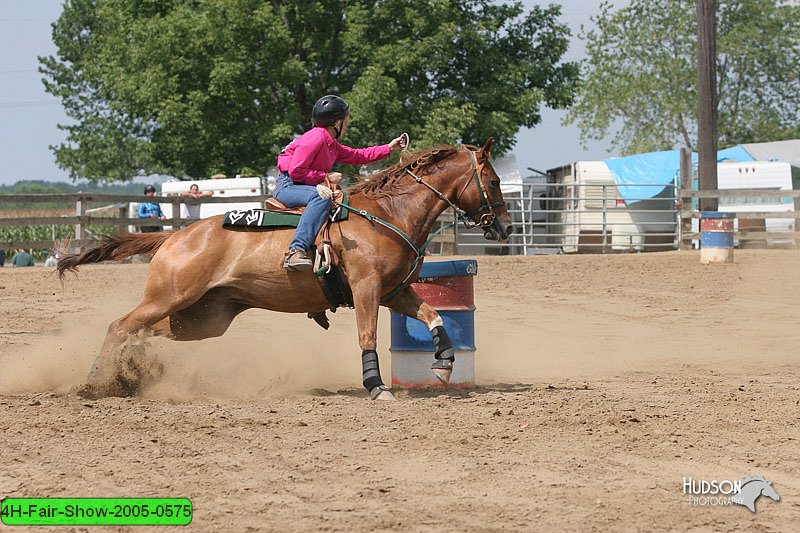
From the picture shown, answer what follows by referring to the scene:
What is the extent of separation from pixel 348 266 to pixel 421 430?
6.06 ft

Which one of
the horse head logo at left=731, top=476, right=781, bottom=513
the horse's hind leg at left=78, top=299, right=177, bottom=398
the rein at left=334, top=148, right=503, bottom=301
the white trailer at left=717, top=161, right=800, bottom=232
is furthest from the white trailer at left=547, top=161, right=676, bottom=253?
the horse head logo at left=731, top=476, right=781, bottom=513

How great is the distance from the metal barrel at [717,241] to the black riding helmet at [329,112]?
12460 mm

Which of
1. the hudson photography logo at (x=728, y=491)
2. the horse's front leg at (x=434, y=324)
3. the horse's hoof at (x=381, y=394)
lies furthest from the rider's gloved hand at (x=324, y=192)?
the hudson photography logo at (x=728, y=491)

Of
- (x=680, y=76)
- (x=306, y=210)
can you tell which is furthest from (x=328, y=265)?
(x=680, y=76)

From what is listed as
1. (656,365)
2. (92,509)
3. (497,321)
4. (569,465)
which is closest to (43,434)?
(92,509)

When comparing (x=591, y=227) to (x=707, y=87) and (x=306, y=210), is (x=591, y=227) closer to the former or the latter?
(x=707, y=87)

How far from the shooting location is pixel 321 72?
28.9 m

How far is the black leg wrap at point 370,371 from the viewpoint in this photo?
769cm

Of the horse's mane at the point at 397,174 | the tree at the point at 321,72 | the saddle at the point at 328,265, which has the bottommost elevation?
the saddle at the point at 328,265

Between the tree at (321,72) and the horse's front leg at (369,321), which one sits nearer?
the horse's front leg at (369,321)

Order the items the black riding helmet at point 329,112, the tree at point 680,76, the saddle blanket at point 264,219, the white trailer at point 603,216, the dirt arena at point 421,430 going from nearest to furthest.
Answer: the dirt arena at point 421,430, the saddle blanket at point 264,219, the black riding helmet at point 329,112, the white trailer at point 603,216, the tree at point 680,76

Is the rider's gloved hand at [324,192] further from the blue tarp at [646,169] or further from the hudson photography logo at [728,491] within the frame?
the blue tarp at [646,169]

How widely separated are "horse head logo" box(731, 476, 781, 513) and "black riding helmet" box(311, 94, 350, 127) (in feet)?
14.0

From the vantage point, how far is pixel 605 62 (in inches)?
2051
